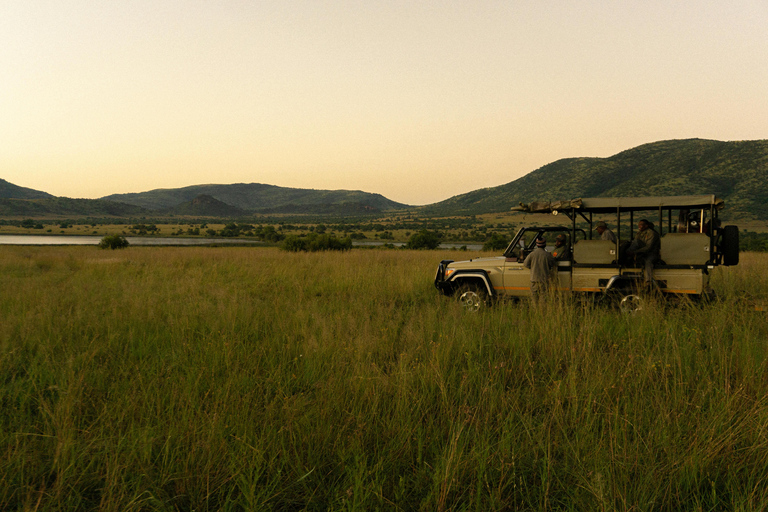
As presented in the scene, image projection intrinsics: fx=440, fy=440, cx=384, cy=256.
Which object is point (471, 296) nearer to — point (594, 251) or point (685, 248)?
point (594, 251)

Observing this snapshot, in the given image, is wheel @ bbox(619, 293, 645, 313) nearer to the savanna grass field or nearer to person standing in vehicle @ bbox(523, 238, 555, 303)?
person standing in vehicle @ bbox(523, 238, 555, 303)

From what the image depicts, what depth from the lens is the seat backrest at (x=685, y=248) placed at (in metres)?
8.04

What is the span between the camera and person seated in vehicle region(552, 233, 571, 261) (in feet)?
30.0

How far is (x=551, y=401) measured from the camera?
13.4ft

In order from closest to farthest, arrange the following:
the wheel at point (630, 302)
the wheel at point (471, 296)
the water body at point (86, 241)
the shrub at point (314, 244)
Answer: the wheel at point (630, 302)
the wheel at point (471, 296)
the shrub at point (314, 244)
the water body at point (86, 241)

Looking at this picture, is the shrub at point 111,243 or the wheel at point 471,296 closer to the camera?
the wheel at point 471,296

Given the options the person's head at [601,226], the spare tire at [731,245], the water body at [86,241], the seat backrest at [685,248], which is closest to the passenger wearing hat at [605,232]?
the person's head at [601,226]

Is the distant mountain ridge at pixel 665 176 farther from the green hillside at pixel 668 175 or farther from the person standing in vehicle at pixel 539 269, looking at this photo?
the person standing in vehicle at pixel 539 269

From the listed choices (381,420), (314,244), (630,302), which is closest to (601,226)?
(630,302)

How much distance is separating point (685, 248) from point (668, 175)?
12493 centimetres

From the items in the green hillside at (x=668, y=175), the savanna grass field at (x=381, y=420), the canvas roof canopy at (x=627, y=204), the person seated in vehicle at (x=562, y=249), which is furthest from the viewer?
the green hillside at (x=668, y=175)

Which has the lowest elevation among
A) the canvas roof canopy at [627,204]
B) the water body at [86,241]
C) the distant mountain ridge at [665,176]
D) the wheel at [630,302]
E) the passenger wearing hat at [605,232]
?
the water body at [86,241]

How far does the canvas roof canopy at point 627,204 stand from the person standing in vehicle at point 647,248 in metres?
0.48

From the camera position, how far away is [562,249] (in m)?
9.23
